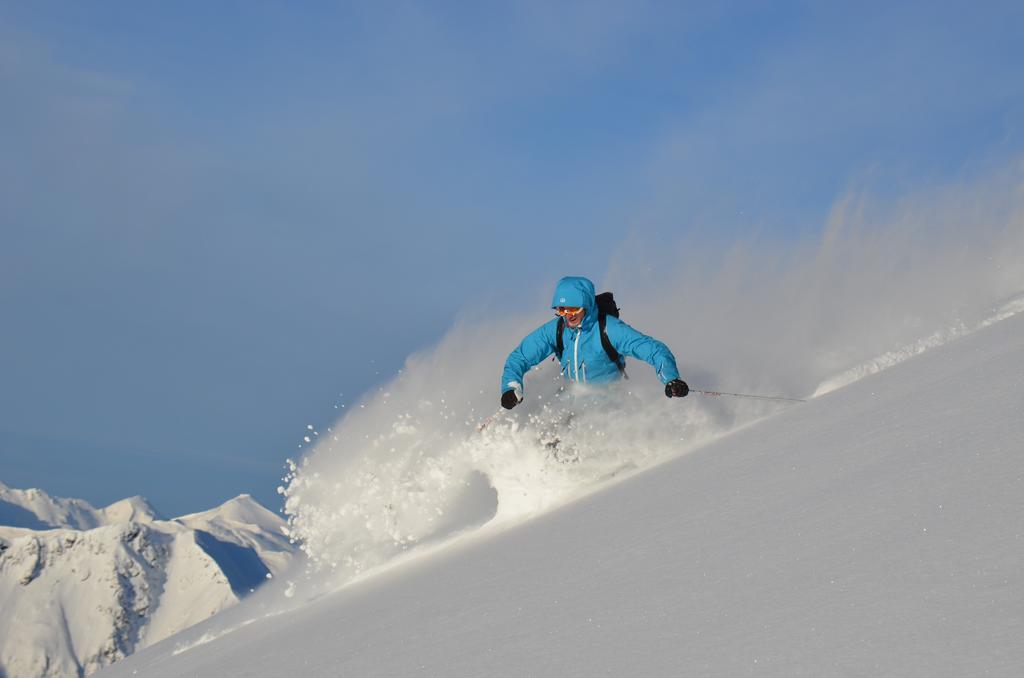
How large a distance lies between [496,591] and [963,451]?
2.19 metres

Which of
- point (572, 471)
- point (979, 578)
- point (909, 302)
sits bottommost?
point (979, 578)

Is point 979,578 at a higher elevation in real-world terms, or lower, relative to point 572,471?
lower

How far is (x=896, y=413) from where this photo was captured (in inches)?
206

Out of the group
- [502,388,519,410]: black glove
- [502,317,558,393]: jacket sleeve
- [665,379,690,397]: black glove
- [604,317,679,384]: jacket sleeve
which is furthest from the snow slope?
[502,317,558,393]: jacket sleeve

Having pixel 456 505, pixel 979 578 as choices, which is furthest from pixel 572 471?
pixel 979 578

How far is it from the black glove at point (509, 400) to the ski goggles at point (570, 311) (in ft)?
2.82

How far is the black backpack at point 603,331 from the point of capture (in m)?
9.28

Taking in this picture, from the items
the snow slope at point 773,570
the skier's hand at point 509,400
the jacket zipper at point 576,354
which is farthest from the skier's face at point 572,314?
the snow slope at point 773,570

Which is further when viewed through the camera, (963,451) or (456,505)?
(456,505)

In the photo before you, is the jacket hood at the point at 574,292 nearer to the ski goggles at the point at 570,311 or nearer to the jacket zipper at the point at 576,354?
the ski goggles at the point at 570,311

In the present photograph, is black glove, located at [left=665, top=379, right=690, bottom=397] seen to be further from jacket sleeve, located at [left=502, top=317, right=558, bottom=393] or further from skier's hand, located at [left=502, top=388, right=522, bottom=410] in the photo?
jacket sleeve, located at [left=502, top=317, right=558, bottom=393]

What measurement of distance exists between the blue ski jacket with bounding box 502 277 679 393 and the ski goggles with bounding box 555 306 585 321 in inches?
1.7

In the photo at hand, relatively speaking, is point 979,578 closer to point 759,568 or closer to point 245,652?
point 759,568

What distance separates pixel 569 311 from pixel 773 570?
227 inches
